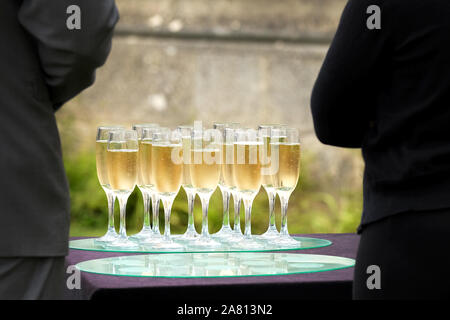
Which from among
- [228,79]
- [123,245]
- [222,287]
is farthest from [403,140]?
[228,79]

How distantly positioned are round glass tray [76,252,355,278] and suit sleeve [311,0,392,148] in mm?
397

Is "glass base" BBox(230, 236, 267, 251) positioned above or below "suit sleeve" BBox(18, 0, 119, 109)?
below

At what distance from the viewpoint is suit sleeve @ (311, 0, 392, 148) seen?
73.3 inches

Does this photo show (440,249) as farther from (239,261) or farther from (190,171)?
(190,171)

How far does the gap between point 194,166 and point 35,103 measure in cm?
66

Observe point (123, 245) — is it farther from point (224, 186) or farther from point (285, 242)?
point (285, 242)

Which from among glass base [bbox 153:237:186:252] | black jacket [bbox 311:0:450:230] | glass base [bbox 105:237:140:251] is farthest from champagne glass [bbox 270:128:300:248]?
black jacket [bbox 311:0:450:230]

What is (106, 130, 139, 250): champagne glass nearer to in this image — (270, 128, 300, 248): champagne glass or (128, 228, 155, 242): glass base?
(128, 228, 155, 242): glass base

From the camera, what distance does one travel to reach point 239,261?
7.61 feet

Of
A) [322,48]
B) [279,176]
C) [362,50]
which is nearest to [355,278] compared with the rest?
[362,50]

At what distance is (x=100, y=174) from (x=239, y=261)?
1.74 feet

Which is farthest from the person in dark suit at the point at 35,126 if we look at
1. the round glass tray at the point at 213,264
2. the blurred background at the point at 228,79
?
the blurred background at the point at 228,79

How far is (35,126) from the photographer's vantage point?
1.94 m
